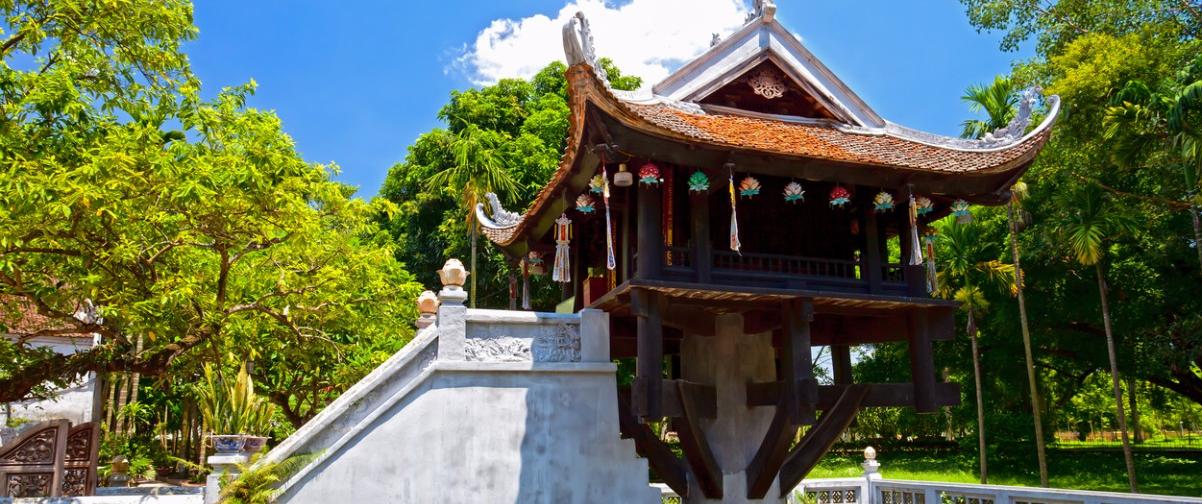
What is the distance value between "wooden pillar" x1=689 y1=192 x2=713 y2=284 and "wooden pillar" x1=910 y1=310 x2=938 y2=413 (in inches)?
114

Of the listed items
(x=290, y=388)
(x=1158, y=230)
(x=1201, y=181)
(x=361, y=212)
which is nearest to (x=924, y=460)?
(x=1158, y=230)

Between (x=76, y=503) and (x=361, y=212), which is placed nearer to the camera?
(x=76, y=503)

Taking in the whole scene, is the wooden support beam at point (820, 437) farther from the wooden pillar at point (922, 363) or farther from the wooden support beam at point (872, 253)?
the wooden support beam at point (872, 253)

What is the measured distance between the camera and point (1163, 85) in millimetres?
15367

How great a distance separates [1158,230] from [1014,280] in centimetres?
349

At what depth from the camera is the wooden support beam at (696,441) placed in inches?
378

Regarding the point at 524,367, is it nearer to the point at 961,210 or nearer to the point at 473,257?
the point at 961,210

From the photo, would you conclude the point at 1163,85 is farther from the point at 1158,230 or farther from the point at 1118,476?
the point at 1118,476

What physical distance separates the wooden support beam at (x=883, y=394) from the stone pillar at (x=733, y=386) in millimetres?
376

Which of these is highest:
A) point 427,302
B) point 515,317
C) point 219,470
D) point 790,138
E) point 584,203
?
point 790,138

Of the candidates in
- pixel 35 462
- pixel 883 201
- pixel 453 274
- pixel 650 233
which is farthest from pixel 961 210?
pixel 35 462

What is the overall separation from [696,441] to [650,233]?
2523mm

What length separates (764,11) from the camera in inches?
426

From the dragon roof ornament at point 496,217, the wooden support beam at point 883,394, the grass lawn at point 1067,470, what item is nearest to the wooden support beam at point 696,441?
the wooden support beam at point 883,394
